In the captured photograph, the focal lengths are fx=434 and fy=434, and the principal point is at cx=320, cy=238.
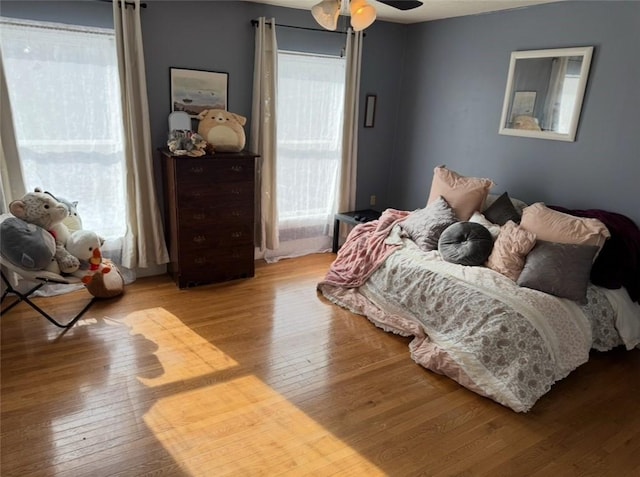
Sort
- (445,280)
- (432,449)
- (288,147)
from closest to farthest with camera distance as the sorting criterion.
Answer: (432,449), (445,280), (288,147)

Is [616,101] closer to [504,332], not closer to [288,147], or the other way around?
[504,332]

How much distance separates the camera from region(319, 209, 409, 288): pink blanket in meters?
3.41

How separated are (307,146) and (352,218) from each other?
84cm

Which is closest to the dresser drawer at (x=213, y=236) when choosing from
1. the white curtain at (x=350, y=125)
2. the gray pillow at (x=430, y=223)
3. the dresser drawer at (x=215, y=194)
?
the dresser drawer at (x=215, y=194)

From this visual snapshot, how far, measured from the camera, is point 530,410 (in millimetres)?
2326

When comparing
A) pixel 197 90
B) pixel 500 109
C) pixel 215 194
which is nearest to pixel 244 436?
pixel 215 194

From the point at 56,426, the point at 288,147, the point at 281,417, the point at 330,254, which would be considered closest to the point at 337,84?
the point at 288,147

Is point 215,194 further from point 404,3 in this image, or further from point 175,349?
point 404,3

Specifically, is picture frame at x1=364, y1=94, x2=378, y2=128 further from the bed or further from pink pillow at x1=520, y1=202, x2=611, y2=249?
pink pillow at x1=520, y1=202, x2=611, y2=249

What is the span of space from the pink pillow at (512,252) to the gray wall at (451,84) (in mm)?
774

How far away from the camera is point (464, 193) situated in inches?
138

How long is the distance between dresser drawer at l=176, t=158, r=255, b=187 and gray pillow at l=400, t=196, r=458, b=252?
1377mm

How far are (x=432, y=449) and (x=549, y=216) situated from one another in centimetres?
176

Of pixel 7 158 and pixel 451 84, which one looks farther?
pixel 451 84
